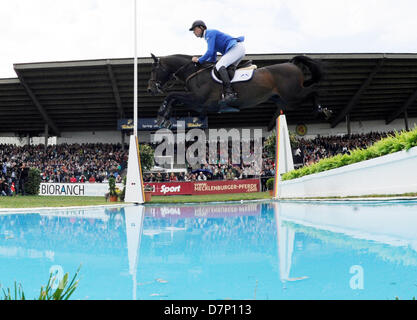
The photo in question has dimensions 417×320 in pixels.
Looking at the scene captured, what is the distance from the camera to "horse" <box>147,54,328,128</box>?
19.3ft

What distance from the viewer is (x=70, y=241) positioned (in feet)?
14.8

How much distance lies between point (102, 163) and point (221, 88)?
971 inches

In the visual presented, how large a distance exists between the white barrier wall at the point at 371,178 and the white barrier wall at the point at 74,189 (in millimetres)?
14099

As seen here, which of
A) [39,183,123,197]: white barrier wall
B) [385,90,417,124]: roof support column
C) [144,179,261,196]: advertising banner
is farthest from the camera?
[385,90,417,124]: roof support column

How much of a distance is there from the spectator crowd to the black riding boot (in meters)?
16.4

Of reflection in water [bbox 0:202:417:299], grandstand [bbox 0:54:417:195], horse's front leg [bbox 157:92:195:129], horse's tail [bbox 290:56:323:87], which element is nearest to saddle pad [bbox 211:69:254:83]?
horse's front leg [bbox 157:92:195:129]

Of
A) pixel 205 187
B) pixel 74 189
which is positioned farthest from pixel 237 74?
pixel 74 189

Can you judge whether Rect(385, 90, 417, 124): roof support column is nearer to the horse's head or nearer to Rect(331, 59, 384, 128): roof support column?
Rect(331, 59, 384, 128): roof support column

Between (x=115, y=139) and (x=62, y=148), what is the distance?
488 centimetres

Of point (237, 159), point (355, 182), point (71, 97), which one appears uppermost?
point (71, 97)

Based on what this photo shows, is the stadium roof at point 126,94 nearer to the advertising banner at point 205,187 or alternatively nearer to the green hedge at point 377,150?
the advertising banner at point 205,187

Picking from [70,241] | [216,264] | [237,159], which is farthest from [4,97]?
[216,264]

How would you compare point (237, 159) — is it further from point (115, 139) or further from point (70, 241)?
point (70, 241)

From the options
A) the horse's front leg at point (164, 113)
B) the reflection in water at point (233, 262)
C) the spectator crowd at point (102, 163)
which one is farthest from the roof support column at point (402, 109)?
the horse's front leg at point (164, 113)
